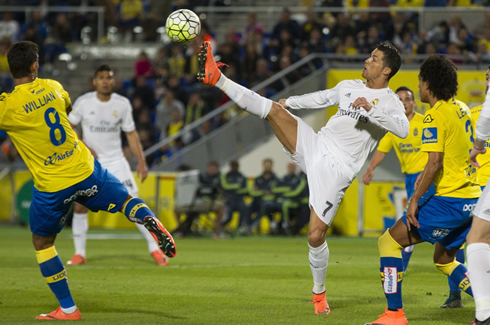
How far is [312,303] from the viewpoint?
26.0ft

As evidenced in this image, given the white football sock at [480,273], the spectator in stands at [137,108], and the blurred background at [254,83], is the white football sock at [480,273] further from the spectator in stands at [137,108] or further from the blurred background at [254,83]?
the spectator in stands at [137,108]

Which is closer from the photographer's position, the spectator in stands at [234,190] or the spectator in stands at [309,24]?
the spectator in stands at [234,190]

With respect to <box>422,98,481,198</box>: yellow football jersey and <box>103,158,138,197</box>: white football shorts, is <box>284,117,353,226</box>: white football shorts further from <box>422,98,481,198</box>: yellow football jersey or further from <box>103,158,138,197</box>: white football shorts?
<box>103,158,138,197</box>: white football shorts

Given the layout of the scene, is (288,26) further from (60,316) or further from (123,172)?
(60,316)

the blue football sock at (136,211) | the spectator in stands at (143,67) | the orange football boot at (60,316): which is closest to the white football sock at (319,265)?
the blue football sock at (136,211)

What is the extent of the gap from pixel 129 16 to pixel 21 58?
67.0 feet

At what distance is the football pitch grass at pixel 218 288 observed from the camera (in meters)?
7.18

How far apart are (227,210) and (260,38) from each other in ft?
20.8

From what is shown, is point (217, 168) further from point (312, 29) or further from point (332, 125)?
point (332, 125)

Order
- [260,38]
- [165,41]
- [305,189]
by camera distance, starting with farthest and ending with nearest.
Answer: [165,41] < [260,38] < [305,189]

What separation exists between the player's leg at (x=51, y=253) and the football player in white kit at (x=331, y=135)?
75.4 inches

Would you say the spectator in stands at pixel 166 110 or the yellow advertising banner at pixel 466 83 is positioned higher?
the yellow advertising banner at pixel 466 83

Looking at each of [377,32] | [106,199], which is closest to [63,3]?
[377,32]

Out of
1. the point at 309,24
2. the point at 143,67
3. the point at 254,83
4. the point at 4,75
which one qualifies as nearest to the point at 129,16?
the point at 143,67
